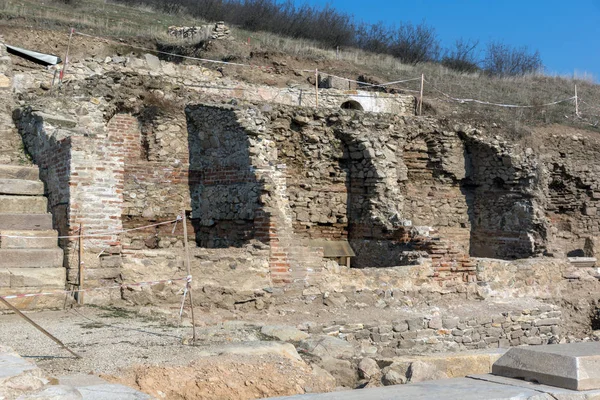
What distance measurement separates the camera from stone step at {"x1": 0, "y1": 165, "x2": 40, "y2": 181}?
33.1 feet

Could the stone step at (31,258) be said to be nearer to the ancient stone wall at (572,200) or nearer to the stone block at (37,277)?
the stone block at (37,277)

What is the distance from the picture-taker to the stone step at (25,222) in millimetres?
9205

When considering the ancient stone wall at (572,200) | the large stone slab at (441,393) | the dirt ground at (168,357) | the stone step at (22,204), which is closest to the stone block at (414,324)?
the dirt ground at (168,357)

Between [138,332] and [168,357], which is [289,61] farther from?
[168,357]

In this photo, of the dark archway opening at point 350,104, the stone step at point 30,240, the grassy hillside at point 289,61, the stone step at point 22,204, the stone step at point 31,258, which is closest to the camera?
the stone step at point 31,258

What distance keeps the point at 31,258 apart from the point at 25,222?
2.60 ft

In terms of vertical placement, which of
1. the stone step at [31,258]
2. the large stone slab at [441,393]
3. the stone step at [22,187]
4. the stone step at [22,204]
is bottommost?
the large stone slab at [441,393]

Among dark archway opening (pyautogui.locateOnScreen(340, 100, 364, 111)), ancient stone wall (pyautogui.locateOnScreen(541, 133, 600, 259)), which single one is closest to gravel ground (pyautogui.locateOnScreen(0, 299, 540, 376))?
ancient stone wall (pyautogui.locateOnScreen(541, 133, 600, 259))

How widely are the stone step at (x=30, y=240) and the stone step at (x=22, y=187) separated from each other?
0.94 meters

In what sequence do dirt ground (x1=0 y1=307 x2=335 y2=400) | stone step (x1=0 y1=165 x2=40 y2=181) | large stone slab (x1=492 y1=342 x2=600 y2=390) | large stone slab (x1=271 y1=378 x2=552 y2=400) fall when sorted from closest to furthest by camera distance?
large stone slab (x1=271 y1=378 x2=552 y2=400), large stone slab (x1=492 y1=342 x2=600 y2=390), dirt ground (x1=0 y1=307 x2=335 y2=400), stone step (x1=0 y1=165 x2=40 y2=181)

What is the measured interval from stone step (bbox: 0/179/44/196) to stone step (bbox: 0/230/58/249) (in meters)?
0.94

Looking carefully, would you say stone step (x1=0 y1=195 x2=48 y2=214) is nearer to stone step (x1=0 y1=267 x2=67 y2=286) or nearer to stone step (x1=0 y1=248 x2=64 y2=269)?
stone step (x1=0 y1=248 x2=64 y2=269)

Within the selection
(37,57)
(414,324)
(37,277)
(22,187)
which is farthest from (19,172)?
(414,324)

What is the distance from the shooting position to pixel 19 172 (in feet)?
33.7
